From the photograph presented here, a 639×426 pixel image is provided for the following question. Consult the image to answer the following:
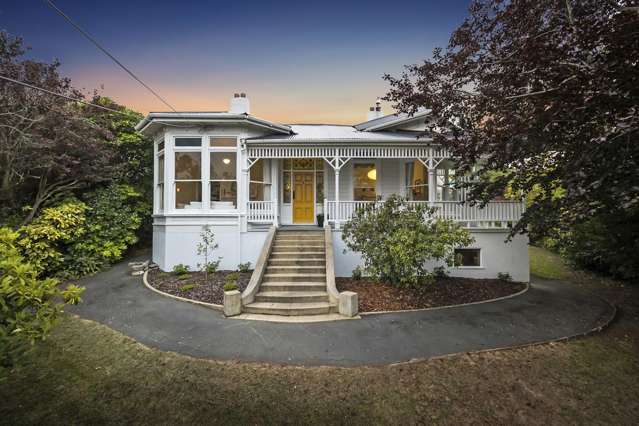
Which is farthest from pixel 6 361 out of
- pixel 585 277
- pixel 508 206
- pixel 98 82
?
pixel 585 277

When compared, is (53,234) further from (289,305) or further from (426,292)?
(426,292)

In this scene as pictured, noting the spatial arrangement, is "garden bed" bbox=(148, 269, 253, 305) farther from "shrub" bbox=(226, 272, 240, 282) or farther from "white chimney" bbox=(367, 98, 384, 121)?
"white chimney" bbox=(367, 98, 384, 121)

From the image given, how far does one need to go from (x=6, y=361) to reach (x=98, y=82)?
1372 cm

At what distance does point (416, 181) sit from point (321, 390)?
951 centimetres

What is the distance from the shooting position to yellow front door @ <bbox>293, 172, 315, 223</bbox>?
1212 centimetres

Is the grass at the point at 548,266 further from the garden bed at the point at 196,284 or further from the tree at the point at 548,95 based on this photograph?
the garden bed at the point at 196,284

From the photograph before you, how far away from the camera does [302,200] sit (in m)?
12.1

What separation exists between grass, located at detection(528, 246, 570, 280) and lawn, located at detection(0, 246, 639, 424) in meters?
7.30

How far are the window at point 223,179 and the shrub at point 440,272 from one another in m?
7.23

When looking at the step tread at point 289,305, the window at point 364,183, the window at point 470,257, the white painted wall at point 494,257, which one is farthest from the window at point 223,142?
the window at point 470,257

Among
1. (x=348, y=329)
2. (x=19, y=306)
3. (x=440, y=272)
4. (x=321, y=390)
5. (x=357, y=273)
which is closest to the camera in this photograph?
(x=19, y=306)

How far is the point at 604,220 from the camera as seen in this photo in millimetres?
6879

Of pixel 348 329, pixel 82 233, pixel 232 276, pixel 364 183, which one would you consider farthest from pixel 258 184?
pixel 348 329

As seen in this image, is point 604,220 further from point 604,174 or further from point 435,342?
point 435,342
